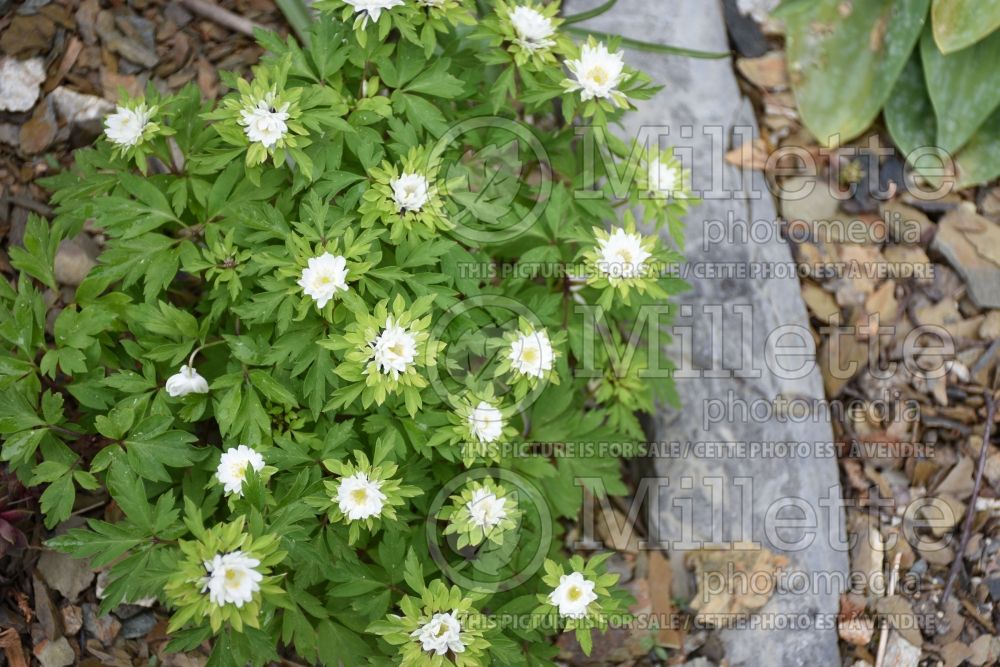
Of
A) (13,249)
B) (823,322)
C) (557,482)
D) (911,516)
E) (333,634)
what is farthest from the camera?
(823,322)

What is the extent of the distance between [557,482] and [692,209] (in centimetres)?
130

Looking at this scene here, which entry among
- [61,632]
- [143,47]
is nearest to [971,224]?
[143,47]

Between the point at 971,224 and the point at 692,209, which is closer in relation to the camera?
the point at 692,209

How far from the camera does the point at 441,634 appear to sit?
7.00 ft

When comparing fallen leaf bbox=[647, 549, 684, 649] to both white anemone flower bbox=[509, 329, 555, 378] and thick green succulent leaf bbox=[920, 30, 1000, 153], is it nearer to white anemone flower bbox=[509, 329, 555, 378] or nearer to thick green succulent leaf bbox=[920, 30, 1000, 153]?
white anemone flower bbox=[509, 329, 555, 378]

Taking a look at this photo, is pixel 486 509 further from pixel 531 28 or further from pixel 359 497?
pixel 531 28

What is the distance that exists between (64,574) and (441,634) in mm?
1330

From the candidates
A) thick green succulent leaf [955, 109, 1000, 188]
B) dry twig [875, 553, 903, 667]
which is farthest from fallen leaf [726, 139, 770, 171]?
dry twig [875, 553, 903, 667]

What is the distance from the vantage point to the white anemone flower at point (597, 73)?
2439mm

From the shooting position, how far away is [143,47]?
3.35 metres

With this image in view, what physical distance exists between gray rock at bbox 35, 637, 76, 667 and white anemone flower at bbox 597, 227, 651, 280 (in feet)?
6.54

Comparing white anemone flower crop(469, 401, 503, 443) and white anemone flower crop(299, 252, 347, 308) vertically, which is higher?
white anemone flower crop(299, 252, 347, 308)

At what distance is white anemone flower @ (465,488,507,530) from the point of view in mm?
2283

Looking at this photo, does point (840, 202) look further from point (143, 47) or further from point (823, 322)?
point (143, 47)
